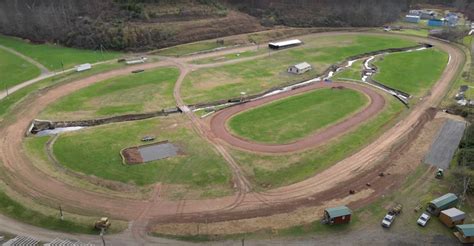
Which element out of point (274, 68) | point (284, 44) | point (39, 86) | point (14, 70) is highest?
point (14, 70)

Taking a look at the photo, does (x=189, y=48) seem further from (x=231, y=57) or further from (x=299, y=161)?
(x=299, y=161)

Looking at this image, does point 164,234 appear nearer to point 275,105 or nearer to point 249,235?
point 249,235

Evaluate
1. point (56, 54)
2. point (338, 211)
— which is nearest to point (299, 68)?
point (338, 211)

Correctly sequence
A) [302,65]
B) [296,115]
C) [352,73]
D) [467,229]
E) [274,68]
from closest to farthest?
[467,229] → [296,115] → [352,73] → [302,65] → [274,68]

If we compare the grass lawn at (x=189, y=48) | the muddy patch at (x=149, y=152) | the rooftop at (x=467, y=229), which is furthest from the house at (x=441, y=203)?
the grass lawn at (x=189, y=48)

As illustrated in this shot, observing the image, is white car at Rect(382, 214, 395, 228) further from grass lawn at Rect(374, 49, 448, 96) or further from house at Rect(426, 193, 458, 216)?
grass lawn at Rect(374, 49, 448, 96)

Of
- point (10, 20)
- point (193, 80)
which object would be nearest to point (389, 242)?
point (193, 80)

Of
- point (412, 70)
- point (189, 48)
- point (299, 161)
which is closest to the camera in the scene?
point (299, 161)
